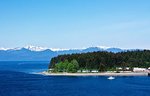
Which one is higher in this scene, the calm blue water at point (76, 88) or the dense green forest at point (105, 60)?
the dense green forest at point (105, 60)

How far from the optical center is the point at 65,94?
81875 mm

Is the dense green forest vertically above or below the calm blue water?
above

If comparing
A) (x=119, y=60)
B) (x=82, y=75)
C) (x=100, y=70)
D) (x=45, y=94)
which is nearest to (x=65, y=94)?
(x=45, y=94)

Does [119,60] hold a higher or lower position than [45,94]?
higher

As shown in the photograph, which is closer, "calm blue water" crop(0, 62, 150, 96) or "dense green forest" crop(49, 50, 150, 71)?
"calm blue water" crop(0, 62, 150, 96)

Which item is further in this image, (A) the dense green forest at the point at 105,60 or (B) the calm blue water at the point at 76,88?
(A) the dense green forest at the point at 105,60

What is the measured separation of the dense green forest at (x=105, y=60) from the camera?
154 meters

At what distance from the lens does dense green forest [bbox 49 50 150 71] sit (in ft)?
505

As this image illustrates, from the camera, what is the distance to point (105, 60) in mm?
155875

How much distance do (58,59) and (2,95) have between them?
301 ft

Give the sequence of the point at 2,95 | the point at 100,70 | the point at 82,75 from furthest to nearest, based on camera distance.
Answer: the point at 100,70 < the point at 82,75 < the point at 2,95

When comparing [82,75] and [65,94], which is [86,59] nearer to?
[82,75]

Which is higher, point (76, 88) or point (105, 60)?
point (105, 60)

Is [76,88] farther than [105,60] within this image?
No
